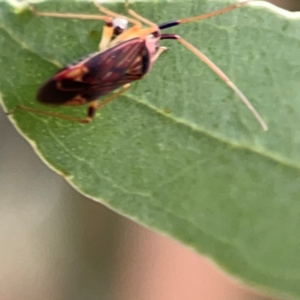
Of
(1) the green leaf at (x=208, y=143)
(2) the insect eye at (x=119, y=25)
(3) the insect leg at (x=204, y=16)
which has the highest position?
(3) the insect leg at (x=204, y=16)

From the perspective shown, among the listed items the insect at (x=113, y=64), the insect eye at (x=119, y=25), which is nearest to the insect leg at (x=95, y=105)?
the insect at (x=113, y=64)

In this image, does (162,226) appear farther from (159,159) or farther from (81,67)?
(81,67)

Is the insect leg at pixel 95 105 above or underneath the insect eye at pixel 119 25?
underneath

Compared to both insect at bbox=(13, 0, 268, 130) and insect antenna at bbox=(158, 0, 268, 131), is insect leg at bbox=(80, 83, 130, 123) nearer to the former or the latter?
insect at bbox=(13, 0, 268, 130)

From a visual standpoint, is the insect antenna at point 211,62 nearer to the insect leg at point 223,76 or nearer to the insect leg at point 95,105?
the insect leg at point 223,76

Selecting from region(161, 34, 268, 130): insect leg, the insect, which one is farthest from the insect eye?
region(161, 34, 268, 130): insect leg

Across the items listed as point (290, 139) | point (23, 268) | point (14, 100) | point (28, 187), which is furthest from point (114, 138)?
point (23, 268)

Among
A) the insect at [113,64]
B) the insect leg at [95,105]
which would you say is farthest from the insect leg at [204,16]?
the insect leg at [95,105]

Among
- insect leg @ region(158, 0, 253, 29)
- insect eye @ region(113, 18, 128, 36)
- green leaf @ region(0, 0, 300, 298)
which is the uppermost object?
insect leg @ region(158, 0, 253, 29)
